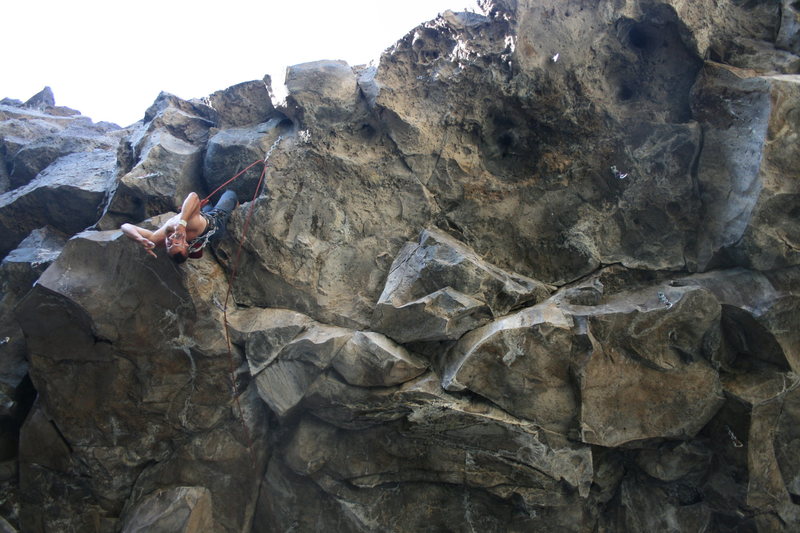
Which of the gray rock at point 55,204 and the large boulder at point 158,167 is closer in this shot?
the large boulder at point 158,167

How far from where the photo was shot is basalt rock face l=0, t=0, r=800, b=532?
4.39 metres

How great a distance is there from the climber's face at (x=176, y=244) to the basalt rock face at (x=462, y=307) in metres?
0.46

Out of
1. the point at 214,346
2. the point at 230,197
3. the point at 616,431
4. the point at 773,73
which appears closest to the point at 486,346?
the point at 616,431

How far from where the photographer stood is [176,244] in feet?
14.6

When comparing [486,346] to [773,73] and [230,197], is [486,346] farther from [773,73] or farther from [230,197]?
[773,73]

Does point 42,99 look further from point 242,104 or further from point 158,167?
point 158,167

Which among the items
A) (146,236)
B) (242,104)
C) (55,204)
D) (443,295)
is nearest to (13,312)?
(55,204)

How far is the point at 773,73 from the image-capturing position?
4703 millimetres

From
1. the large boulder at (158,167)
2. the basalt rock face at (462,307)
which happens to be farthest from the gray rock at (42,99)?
the basalt rock face at (462,307)

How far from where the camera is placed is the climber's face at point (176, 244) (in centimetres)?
446

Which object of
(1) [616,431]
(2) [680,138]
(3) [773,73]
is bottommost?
(1) [616,431]

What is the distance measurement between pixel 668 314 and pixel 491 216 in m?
2.09

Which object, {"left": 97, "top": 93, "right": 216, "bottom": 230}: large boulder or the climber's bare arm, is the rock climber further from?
{"left": 97, "top": 93, "right": 216, "bottom": 230}: large boulder

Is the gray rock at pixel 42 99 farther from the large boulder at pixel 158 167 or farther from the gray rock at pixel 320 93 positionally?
the gray rock at pixel 320 93
